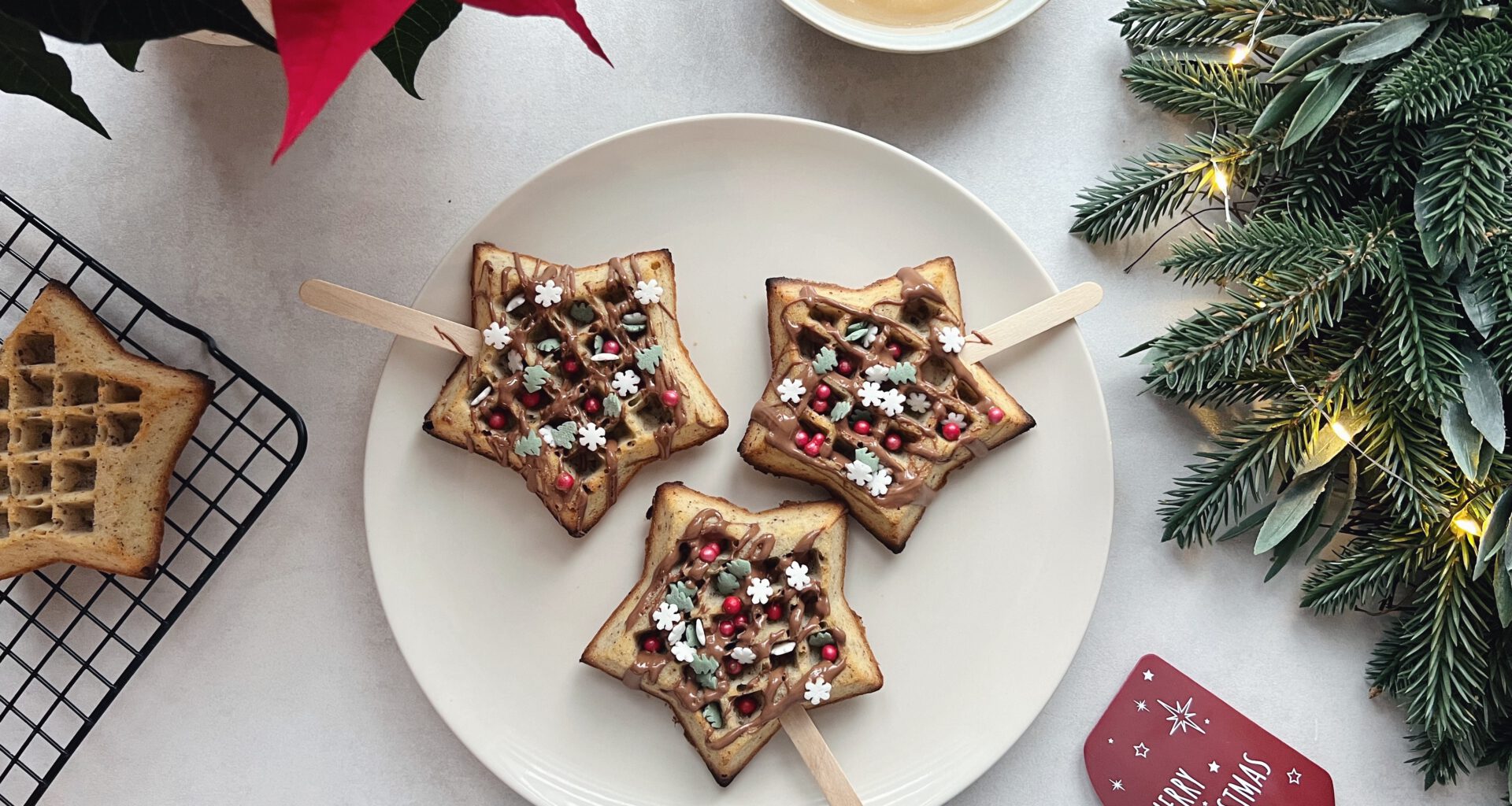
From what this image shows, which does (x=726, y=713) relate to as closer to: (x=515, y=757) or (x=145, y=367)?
(x=515, y=757)

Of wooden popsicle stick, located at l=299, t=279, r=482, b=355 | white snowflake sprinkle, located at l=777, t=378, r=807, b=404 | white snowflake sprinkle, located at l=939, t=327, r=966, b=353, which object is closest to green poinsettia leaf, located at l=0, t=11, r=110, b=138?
wooden popsicle stick, located at l=299, t=279, r=482, b=355

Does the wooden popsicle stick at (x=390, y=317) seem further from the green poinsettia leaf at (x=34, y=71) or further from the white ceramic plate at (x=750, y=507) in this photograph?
the green poinsettia leaf at (x=34, y=71)

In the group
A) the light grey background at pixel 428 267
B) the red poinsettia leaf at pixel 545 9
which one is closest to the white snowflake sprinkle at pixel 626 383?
the light grey background at pixel 428 267

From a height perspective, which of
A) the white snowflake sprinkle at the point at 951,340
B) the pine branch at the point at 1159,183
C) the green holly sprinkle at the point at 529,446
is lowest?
the green holly sprinkle at the point at 529,446

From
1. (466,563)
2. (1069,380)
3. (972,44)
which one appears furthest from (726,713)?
(972,44)

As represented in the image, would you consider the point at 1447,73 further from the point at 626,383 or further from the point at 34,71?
the point at 34,71

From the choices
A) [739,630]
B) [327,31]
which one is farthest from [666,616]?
[327,31]

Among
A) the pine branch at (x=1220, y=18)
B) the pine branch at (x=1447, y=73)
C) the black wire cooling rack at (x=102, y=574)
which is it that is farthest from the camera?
the black wire cooling rack at (x=102, y=574)
